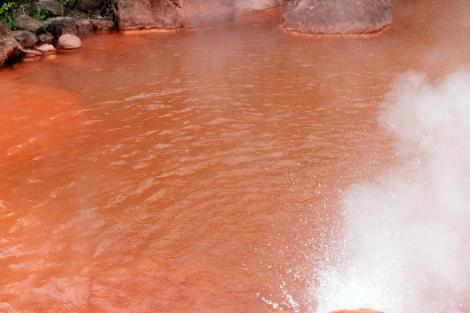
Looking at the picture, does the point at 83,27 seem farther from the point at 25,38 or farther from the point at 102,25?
the point at 25,38

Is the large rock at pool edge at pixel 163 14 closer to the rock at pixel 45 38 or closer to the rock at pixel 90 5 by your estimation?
the rock at pixel 90 5

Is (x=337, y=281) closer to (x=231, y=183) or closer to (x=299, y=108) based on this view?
(x=231, y=183)

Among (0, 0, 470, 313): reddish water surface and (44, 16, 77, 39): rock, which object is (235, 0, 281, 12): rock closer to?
(0, 0, 470, 313): reddish water surface

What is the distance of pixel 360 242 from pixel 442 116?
10.6 feet

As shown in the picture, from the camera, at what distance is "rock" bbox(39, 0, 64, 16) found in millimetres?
11930

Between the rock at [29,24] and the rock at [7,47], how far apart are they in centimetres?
122

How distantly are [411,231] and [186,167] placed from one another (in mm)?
2534

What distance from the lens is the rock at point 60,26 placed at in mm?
10953

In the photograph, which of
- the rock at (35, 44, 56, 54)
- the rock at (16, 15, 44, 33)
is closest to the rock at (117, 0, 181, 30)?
the rock at (16, 15, 44, 33)

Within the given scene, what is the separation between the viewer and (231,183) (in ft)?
16.6

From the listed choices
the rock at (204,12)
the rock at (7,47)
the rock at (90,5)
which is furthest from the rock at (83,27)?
the rock at (204,12)

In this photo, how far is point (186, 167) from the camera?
17.7 feet

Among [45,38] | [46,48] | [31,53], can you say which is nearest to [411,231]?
[31,53]

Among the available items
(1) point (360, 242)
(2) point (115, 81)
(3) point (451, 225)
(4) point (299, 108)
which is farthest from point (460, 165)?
(2) point (115, 81)
